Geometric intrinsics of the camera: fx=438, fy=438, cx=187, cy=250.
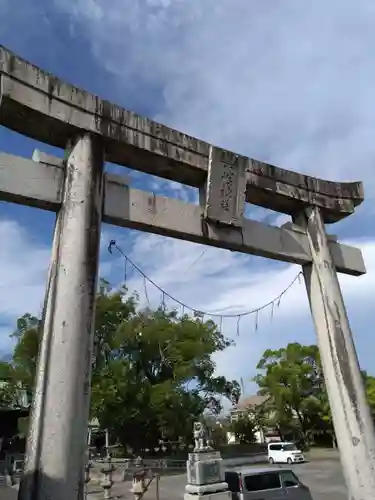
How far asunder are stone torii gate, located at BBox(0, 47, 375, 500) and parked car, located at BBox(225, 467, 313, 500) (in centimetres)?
434

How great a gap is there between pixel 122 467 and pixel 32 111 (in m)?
19.1

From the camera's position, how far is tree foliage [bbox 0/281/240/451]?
25.5 metres

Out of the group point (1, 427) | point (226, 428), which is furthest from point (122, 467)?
point (226, 428)

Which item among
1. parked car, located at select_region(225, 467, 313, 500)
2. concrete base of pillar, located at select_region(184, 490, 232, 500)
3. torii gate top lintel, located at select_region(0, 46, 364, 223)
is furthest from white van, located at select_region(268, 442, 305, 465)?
torii gate top lintel, located at select_region(0, 46, 364, 223)

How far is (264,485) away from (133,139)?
8.28 meters

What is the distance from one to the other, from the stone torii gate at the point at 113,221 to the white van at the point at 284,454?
21351mm

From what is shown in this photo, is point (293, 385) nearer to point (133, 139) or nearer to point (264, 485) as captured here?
point (264, 485)

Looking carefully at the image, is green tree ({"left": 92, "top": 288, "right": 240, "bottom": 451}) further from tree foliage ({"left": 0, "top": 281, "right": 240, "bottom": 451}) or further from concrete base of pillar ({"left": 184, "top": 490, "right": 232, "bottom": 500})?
concrete base of pillar ({"left": 184, "top": 490, "right": 232, "bottom": 500})

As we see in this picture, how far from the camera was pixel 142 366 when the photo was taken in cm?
2981

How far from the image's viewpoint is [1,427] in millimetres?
26109

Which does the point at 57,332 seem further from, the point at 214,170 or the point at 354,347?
the point at 354,347

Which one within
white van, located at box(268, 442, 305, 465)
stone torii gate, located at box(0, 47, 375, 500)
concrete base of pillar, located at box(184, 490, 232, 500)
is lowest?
concrete base of pillar, located at box(184, 490, 232, 500)

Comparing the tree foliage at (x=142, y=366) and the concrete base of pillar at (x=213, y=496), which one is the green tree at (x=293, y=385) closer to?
the tree foliage at (x=142, y=366)

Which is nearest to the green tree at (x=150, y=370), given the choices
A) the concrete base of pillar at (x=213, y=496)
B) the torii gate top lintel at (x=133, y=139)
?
the concrete base of pillar at (x=213, y=496)
